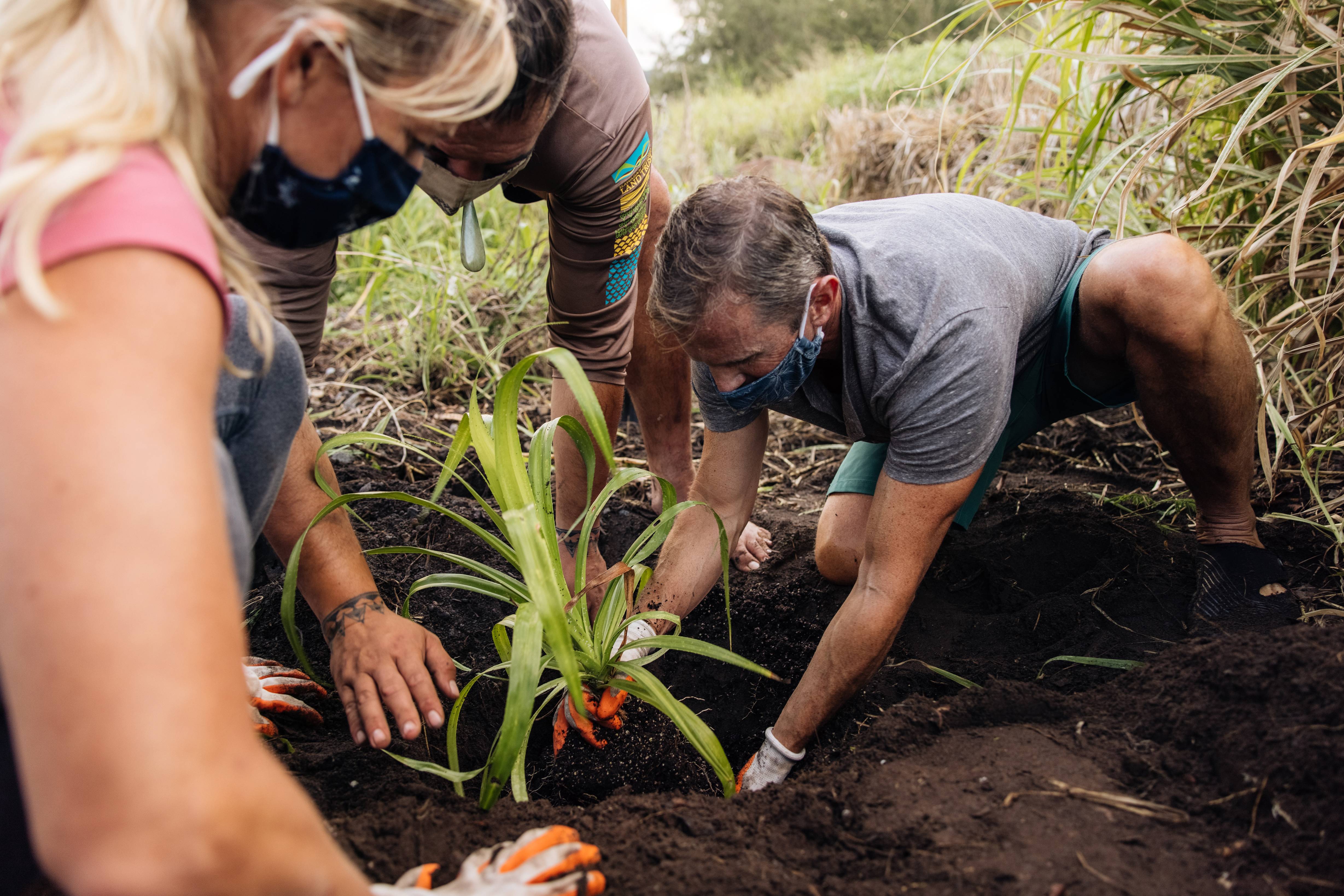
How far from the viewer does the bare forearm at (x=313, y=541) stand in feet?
5.03

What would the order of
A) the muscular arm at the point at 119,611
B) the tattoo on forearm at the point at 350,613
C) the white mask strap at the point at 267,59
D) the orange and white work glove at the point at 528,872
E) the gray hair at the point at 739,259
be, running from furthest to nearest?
the gray hair at the point at 739,259 → the tattoo on forearm at the point at 350,613 → the orange and white work glove at the point at 528,872 → the white mask strap at the point at 267,59 → the muscular arm at the point at 119,611

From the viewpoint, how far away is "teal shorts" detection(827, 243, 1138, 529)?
197 centimetres

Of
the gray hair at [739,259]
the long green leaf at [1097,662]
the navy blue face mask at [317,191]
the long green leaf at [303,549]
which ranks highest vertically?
the navy blue face mask at [317,191]

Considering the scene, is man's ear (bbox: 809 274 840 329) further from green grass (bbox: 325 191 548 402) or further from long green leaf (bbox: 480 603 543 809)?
green grass (bbox: 325 191 548 402)

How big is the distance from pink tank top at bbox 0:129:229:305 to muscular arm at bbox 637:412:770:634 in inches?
54.0

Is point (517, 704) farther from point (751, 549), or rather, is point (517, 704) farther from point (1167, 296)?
point (1167, 296)

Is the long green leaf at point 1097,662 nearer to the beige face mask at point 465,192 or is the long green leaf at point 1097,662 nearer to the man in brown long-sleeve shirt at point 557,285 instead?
the man in brown long-sleeve shirt at point 557,285

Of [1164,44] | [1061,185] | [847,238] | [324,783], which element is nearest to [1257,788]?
[847,238]

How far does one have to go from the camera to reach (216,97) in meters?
0.85

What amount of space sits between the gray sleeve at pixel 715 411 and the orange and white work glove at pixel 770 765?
2.27 feet

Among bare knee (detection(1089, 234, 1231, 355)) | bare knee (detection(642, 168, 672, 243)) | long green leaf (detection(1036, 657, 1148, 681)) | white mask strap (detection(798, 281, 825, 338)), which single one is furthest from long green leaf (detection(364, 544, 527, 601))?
bare knee (detection(1089, 234, 1231, 355))

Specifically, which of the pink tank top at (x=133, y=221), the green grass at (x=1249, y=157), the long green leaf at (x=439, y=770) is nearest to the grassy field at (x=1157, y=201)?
the green grass at (x=1249, y=157)

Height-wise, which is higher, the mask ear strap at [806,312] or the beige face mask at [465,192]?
the beige face mask at [465,192]

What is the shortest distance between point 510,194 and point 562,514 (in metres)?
0.85
